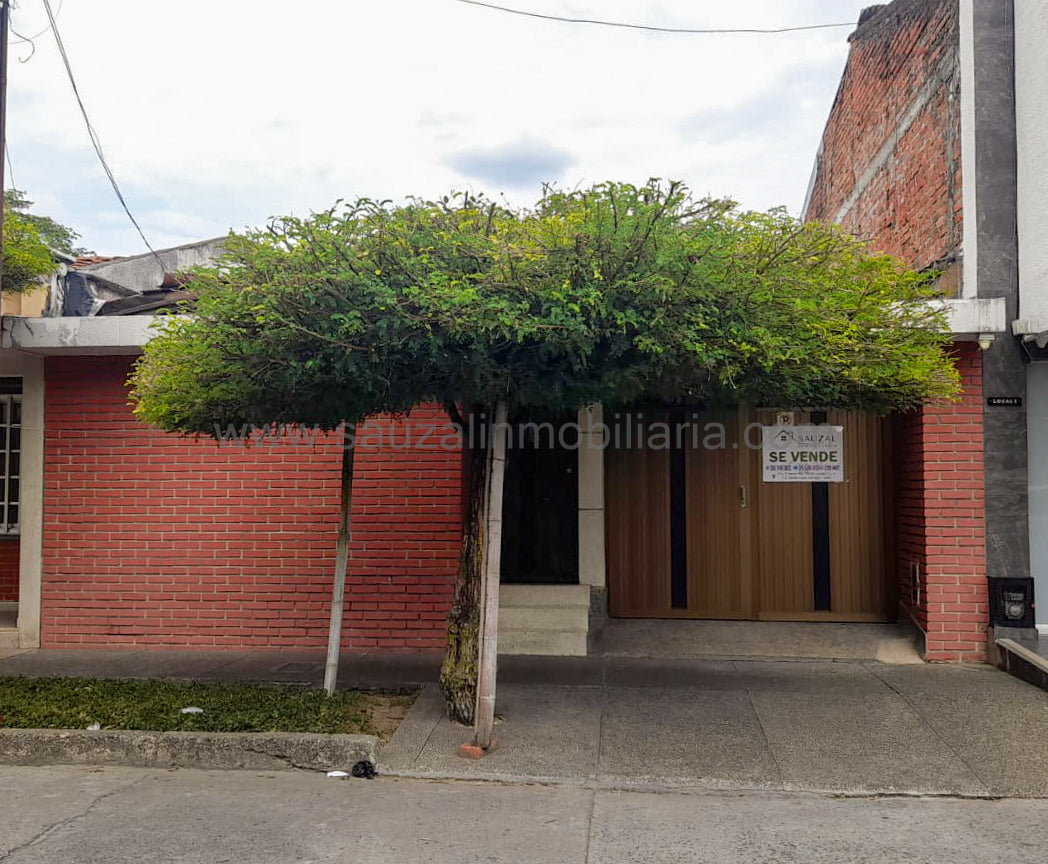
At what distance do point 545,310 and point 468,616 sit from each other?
7.43 feet

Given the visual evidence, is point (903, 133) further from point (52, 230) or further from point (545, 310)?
point (52, 230)

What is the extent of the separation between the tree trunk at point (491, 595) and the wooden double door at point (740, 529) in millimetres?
3103

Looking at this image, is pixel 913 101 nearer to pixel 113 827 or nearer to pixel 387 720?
pixel 387 720

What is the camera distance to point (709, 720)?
5.93 metres

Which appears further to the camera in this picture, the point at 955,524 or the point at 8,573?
the point at 8,573

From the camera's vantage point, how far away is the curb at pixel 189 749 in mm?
5230

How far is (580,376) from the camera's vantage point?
5.11 meters

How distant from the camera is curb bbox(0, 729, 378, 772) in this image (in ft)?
17.2

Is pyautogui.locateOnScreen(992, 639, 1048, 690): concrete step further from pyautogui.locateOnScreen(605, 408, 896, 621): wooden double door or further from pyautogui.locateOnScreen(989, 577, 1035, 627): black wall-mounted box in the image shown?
pyautogui.locateOnScreen(605, 408, 896, 621): wooden double door

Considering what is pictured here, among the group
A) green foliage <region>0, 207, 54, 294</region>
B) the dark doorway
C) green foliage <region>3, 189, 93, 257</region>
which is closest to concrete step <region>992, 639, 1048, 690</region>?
the dark doorway

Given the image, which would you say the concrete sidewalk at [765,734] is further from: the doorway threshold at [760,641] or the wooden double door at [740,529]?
the wooden double door at [740,529]

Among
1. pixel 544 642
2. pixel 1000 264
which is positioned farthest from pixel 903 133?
pixel 544 642

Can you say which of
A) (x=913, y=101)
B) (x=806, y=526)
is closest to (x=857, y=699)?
(x=806, y=526)

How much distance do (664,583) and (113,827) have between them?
5.32 m
